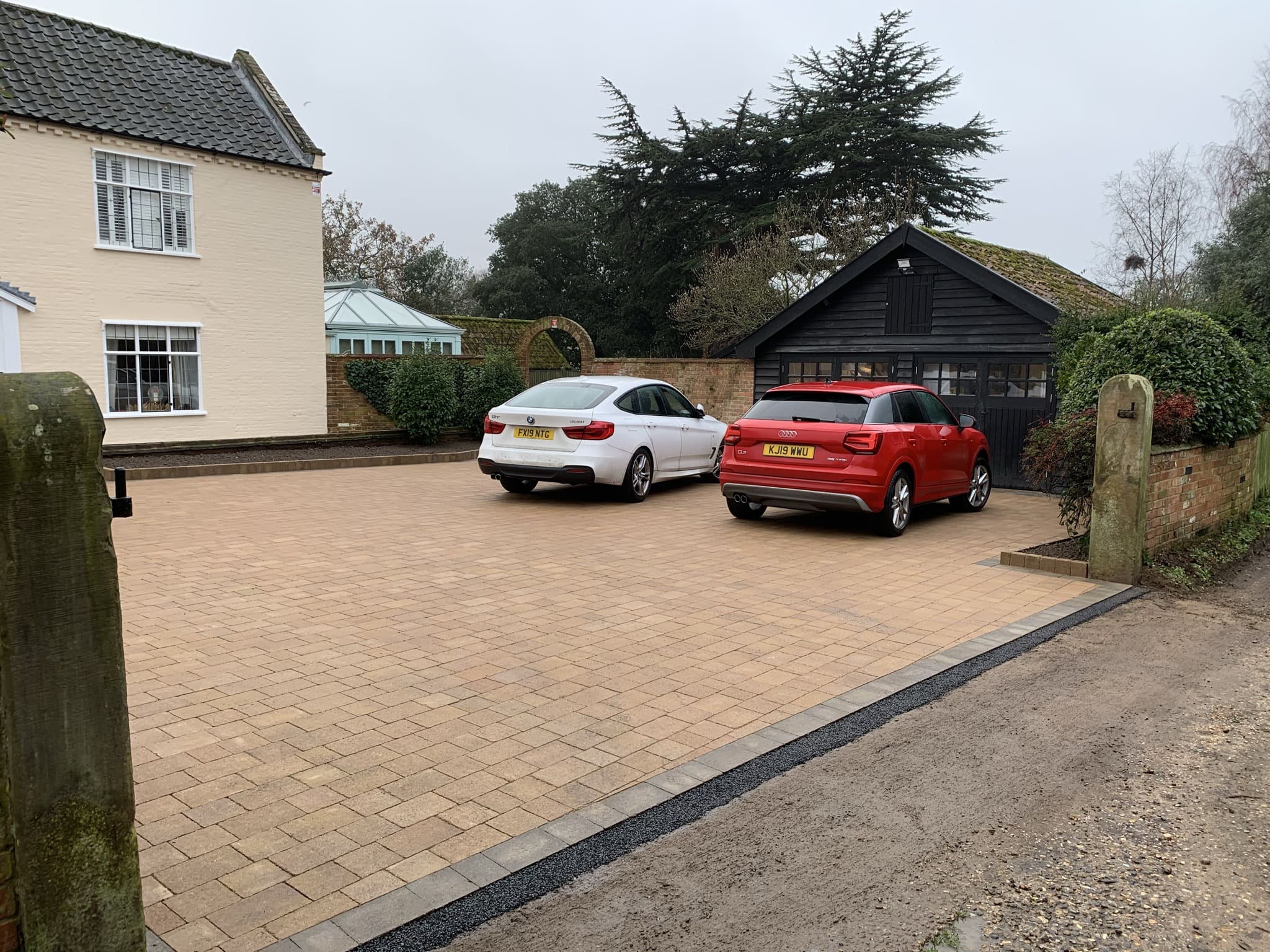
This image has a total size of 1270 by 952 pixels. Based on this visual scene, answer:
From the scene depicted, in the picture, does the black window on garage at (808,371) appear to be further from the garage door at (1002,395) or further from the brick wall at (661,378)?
the garage door at (1002,395)

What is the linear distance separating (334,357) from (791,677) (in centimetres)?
1793

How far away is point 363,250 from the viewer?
4812 centimetres

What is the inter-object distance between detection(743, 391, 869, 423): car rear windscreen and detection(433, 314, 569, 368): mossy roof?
2154 cm

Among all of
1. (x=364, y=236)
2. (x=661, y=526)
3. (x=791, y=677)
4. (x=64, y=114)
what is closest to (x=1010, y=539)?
(x=661, y=526)

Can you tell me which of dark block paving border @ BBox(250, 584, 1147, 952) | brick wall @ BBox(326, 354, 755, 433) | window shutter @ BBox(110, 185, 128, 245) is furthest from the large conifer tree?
dark block paving border @ BBox(250, 584, 1147, 952)

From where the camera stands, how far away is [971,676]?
5.76 metres

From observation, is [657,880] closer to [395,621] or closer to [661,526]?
[395,621]

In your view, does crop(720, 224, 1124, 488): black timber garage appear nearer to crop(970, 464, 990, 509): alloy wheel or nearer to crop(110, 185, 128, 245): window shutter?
crop(970, 464, 990, 509): alloy wheel

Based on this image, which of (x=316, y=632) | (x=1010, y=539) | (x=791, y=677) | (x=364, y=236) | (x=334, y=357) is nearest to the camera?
(x=791, y=677)

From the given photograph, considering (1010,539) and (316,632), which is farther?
(1010,539)

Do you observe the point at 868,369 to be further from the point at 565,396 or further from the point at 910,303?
the point at 565,396

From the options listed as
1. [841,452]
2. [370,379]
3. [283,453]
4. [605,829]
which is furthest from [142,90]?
[605,829]

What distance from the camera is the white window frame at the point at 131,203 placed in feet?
57.6

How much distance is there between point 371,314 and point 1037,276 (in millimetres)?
19893
